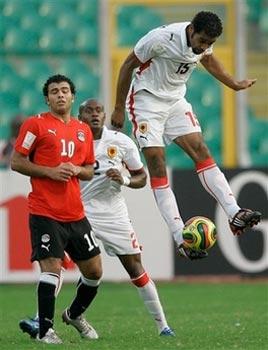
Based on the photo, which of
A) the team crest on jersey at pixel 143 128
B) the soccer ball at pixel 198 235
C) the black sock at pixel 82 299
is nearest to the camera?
the soccer ball at pixel 198 235

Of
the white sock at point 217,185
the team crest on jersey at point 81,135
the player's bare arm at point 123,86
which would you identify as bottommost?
the white sock at point 217,185

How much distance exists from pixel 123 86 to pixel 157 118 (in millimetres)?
457

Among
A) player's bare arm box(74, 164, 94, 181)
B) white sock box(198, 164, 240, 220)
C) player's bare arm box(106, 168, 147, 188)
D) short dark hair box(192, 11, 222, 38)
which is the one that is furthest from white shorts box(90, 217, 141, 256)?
short dark hair box(192, 11, 222, 38)

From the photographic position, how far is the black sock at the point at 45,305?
40.3ft

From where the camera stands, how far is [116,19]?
80.6 ft

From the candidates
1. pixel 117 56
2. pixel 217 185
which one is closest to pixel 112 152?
pixel 217 185

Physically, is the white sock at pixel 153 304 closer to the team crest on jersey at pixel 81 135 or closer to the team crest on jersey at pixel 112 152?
the team crest on jersey at pixel 112 152

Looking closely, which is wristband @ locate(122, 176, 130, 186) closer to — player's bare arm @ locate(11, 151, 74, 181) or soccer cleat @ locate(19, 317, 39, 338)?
player's bare arm @ locate(11, 151, 74, 181)

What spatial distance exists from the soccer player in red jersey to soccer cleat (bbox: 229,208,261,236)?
1303 millimetres

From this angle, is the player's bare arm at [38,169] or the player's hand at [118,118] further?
the player's hand at [118,118]

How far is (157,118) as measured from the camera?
13.1 meters

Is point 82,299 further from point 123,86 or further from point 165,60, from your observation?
point 165,60

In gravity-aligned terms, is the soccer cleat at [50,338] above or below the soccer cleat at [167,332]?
above

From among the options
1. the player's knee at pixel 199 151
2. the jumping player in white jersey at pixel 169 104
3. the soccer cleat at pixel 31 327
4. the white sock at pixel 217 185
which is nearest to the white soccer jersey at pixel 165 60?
the jumping player in white jersey at pixel 169 104
